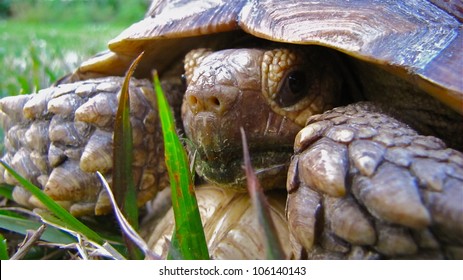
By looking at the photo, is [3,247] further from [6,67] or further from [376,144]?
[6,67]

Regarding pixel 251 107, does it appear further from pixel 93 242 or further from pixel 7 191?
pixel 7 191

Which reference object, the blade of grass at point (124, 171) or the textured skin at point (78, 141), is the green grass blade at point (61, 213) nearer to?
the blade of grass at point (124, 171)

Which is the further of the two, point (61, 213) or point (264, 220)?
point (61, 213)

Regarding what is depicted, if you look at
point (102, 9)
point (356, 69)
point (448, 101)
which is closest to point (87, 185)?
point (356, 69)

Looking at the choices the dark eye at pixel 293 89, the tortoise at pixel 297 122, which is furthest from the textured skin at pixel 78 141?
the dark eye at pixel 293 89

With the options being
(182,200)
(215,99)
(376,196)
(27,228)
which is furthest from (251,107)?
(27,228)

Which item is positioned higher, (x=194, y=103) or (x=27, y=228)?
(x=194, y=103)


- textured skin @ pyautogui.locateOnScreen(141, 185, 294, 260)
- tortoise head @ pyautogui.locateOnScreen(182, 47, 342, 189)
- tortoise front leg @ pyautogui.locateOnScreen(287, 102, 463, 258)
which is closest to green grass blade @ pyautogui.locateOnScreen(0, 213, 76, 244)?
textured skin @ pyautogui.locateOnScreen(141, 185, 294, 260)
